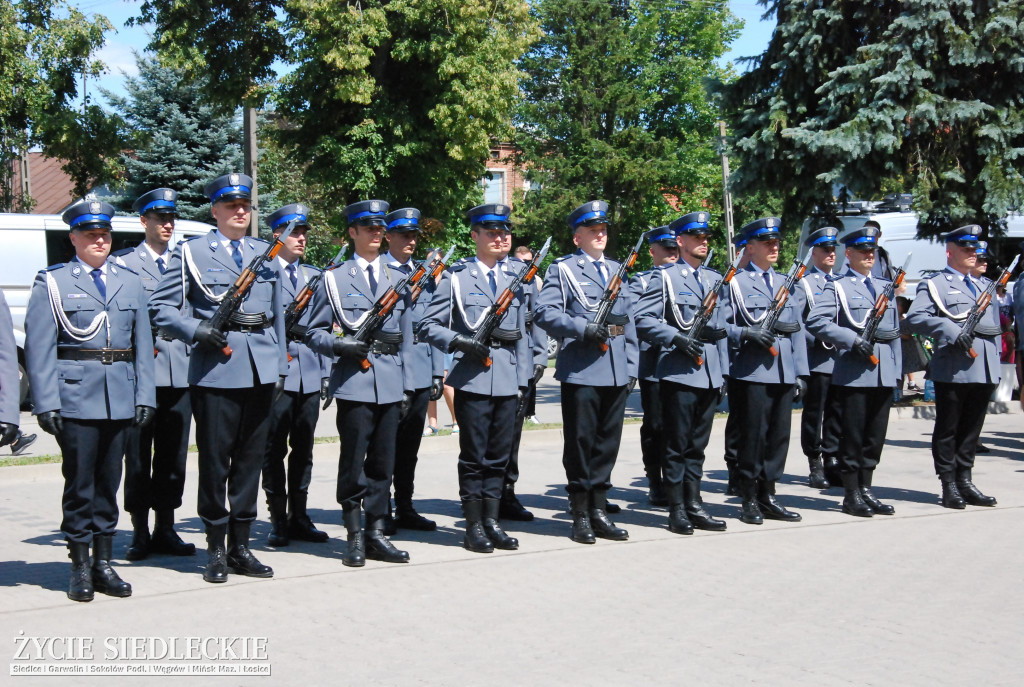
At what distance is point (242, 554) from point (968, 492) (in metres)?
5.61

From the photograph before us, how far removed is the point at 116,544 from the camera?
26.0 ft

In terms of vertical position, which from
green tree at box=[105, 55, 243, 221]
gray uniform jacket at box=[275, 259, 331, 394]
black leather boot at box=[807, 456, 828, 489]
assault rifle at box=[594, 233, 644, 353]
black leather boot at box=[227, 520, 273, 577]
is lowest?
black leather boot at box=[807, 456, 828, 489]

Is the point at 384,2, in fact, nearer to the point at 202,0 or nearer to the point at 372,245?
the point at 202,0

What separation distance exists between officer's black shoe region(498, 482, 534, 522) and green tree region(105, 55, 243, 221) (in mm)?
24009

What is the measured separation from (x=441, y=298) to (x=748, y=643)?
3.14 metres

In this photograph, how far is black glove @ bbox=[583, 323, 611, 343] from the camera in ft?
25.0

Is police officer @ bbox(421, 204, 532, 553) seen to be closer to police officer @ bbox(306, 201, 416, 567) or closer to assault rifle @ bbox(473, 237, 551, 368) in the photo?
assault rifle @ bbox(473, 237, 551, 368)

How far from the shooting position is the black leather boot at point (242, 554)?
686 centimetres

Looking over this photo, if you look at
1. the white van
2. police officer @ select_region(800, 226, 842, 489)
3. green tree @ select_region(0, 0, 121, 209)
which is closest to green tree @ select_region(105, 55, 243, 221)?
green tree @ select_region(0, 0, 121, 209)

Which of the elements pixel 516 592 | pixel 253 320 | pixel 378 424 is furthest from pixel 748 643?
pixel 253 320

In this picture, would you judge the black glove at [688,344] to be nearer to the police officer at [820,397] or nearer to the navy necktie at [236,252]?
the police officer at [820,397]

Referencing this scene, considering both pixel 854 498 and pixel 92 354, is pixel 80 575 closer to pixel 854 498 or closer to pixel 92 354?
pixel 92 354

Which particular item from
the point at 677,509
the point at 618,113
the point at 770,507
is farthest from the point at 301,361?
the point at 618,113

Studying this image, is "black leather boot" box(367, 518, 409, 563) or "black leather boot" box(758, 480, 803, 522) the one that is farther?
"black leather boot" box(758, 480, 803, 522)
